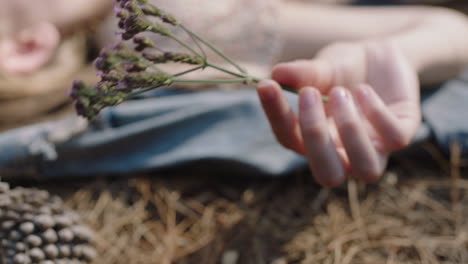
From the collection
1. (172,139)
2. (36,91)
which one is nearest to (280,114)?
(172,139)

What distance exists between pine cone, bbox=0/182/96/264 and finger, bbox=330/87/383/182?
367 millimetres

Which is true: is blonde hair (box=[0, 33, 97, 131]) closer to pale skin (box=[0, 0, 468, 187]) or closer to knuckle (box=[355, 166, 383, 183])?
pale skin (box=[0, 0, 468, 187])

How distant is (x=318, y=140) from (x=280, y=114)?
2.5 inches

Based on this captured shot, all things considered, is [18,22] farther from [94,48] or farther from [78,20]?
[94,48]

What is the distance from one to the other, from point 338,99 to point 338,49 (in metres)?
0.22

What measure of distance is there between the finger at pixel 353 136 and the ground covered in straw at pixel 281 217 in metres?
0.18

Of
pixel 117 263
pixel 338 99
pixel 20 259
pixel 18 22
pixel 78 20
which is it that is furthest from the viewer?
pixel 78 20

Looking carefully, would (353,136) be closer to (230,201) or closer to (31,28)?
(230,201)

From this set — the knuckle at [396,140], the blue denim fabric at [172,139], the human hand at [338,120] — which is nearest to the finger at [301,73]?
the human hand at [338,120]

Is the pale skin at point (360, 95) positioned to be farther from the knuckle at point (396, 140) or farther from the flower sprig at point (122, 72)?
the flower sprig at point (122, 72)

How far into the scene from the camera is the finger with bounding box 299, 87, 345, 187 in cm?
53

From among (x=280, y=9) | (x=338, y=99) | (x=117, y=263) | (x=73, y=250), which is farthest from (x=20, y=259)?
(x=280, y=9)

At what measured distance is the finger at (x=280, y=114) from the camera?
0.51m

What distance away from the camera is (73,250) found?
19.6 inches
